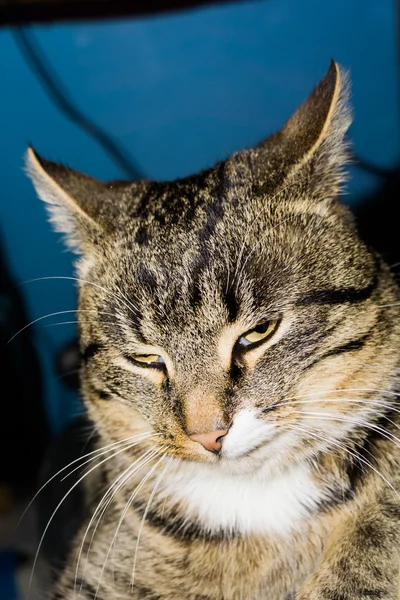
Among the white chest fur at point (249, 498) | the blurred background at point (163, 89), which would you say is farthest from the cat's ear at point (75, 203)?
the blurred background at point (163, 89)

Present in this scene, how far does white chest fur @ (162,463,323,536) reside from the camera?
0.97 meters

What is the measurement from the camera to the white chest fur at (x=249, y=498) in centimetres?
97

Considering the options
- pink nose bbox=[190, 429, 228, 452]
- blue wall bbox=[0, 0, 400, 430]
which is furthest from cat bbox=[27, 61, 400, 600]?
blue wall bbox=[0, 0, 400, 430]

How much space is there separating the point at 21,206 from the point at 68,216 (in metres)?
0.96

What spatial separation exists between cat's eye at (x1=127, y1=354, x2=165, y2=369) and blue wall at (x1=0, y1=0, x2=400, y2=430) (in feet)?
2.65

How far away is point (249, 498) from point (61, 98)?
1305mm

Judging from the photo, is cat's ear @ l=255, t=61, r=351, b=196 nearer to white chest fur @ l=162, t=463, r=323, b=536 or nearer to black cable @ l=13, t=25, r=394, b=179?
white chest fur @ l=162, t=463, r=323, b=536

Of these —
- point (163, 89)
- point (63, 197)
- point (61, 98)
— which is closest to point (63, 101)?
point (61, 98)

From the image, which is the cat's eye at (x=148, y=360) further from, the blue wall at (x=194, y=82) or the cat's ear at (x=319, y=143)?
the blue wall at (x=194, y=82)

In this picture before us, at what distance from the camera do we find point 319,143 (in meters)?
0.89

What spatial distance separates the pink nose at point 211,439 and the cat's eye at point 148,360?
13 cm

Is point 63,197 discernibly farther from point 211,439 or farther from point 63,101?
point 63,101

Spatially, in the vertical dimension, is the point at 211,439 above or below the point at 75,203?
below

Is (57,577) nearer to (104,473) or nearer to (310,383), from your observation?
(104,473)
